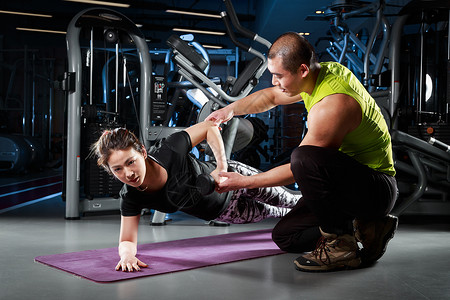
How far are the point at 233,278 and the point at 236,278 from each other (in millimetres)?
13

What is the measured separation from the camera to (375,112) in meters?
2.22

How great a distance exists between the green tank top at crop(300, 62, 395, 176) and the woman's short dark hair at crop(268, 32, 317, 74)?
13 centimetres

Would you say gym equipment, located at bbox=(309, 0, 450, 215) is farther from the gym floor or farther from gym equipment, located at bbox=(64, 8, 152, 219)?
gym equipment, located at bbox=(64, 8, 152, 219)

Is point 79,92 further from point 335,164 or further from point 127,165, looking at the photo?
point 335,164

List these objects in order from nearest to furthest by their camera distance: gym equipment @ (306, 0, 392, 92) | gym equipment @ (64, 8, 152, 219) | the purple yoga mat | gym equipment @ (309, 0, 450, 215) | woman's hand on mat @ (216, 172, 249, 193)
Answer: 1. woman's hand on mat @ (216, 172, 249, 193)
2. the purple yoga mat
3. gym equipment @ (309, 0, 450, 215)
4. gym equipment @ (64, 8, 152, 219)
5. gym equipment @ (306, 0, 392, 92)

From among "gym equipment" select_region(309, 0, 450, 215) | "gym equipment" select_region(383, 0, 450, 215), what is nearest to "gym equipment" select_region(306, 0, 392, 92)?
"gym equipment" select_region(309, 0, 450, 215)

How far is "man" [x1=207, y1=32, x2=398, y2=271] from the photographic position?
2070 millimetres

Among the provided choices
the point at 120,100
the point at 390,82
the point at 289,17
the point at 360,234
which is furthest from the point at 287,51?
the point at 289,17

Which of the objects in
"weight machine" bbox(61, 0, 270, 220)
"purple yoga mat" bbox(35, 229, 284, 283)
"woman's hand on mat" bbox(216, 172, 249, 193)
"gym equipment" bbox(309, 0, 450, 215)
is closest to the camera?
"woman's hand on mat" bbox(216, 172, 249, 193)

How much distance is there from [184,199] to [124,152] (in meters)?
0.50

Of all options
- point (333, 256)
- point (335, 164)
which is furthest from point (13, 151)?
point (335, 164)

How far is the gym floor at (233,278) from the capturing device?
1.91 m

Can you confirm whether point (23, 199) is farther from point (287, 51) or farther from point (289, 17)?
point (289, 17)

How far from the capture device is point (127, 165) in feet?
6.82
